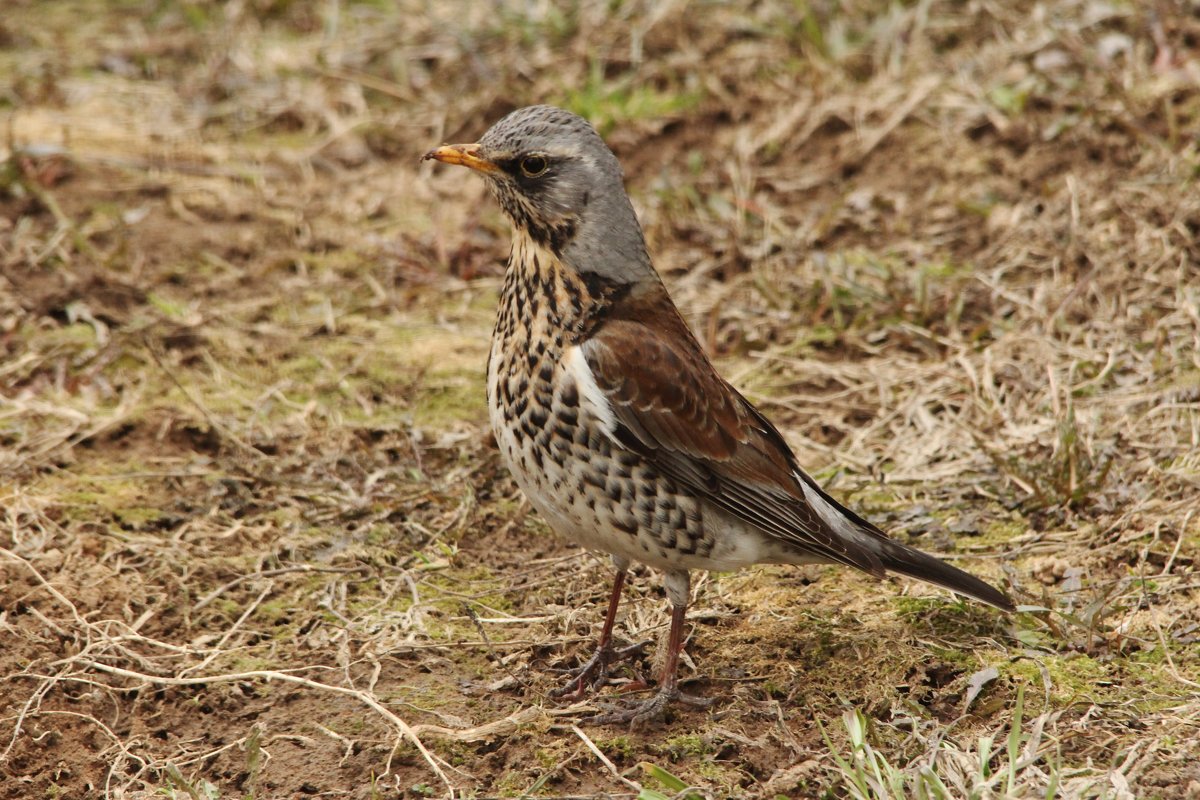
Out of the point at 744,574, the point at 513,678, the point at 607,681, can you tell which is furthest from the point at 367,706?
the point at 744,574

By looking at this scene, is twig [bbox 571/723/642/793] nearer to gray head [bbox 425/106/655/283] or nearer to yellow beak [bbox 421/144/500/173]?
gray head [bbox 425/106/655/283]

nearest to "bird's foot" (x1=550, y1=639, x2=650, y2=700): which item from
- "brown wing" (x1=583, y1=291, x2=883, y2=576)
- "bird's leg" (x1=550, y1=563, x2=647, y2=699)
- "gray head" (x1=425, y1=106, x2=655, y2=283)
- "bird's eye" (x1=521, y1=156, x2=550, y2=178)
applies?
"bird's leg" (x1=550, y1=563, x2=647, y2=699)

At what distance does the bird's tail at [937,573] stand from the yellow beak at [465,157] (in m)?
1.71

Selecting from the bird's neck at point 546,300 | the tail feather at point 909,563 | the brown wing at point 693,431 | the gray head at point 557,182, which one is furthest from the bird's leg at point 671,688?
the gray head at point 557,182

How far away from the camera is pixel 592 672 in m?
4.51

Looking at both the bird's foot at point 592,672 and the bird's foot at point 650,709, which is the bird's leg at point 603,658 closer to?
the bird's foot at point 592,672

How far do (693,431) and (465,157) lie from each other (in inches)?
43.8

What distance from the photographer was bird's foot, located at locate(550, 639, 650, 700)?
4410 millimetres

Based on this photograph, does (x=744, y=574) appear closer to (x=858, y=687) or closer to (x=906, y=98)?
(x=858, y=687)

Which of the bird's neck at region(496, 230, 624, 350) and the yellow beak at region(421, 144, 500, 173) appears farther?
the yellow beak at region(421, 144, 500, 173)

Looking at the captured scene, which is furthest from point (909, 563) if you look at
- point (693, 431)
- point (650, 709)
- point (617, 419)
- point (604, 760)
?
point (604, 760)

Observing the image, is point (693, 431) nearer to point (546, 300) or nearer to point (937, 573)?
point (546, 300)

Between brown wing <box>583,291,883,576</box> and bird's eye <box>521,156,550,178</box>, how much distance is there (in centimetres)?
53

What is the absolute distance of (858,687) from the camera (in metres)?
4.34
